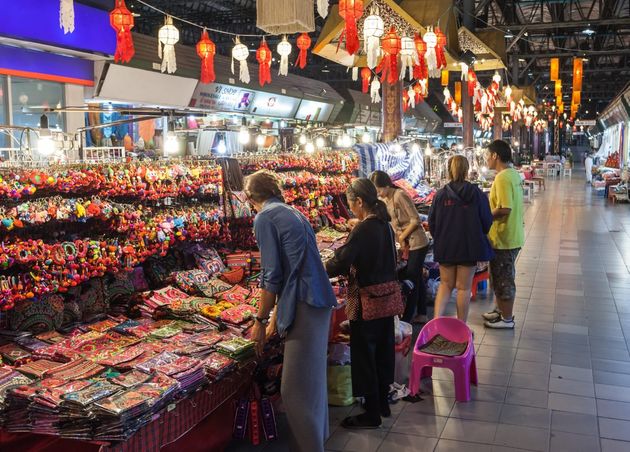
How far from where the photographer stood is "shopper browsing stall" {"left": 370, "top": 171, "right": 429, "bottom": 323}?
20.1ft

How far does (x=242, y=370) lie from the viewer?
412 cm

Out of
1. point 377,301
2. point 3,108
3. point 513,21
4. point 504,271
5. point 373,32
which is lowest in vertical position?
point 504,271

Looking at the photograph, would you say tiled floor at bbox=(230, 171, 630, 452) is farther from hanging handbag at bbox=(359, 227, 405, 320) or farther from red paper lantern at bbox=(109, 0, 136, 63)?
red paper lantern at bbox=(109, 0, 136, 63)

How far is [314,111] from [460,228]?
1720 centimetres

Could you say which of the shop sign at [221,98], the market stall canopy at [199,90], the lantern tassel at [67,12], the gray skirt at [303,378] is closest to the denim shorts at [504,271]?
the gray skirt at [303,378]

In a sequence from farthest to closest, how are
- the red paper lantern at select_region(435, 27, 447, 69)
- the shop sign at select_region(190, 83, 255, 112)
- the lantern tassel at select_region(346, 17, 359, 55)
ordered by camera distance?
1. the shop sign at select_region(190, 83, 255, 112)
2. the red paper lantern at select_region(435, 27, 447, 69)
3. the lantern tassel at select_region(346, 17, 359, 55)

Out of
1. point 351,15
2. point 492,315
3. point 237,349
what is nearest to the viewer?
point 237,349

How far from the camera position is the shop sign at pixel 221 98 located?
1459 centimetres

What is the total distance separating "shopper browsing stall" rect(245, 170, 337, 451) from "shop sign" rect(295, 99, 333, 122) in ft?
54.6

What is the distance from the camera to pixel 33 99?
984cm

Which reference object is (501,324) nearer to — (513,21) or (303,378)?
(303,378)

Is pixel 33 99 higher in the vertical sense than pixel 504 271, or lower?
higher

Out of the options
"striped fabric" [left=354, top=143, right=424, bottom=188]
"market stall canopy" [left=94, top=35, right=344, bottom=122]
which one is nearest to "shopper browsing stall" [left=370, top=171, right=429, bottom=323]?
"striped fabric" [left=354, top=143, right=424, bottom=188]

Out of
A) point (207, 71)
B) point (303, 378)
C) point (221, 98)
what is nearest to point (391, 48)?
point (207, 71)
